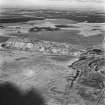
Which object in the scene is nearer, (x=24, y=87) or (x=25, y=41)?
(x=24, y=87)

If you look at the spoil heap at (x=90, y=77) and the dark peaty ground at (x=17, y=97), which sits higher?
the spoil heap at (x=90, y=77)

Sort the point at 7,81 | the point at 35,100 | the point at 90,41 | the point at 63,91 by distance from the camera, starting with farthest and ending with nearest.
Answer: the point at 90,41
the point at 7,81
the point at 63,91
the point at 35,100

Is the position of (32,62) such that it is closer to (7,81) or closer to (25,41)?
(7,81)

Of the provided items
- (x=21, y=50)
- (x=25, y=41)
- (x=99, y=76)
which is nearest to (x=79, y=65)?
(x=99, y=76)

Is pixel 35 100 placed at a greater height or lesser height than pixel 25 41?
lesser

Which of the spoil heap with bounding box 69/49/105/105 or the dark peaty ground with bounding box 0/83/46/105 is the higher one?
the spoil heap with bounding box 69/49/105/105

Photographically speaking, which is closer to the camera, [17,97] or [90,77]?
[17,97]

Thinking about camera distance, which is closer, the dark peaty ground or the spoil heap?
the dark peaty ground

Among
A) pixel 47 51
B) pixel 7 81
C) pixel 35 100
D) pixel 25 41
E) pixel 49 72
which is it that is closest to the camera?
pixel 35 100

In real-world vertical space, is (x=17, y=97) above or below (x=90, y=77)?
below

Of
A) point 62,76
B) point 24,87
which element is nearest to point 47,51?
point 62,76

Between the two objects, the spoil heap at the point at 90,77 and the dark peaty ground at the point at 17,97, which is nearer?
the dark peaty ground at the point at 17,97
